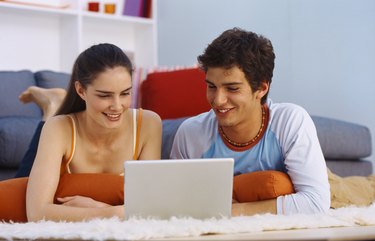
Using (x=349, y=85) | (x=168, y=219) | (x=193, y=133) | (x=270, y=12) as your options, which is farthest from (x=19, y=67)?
(x=168, y=219)

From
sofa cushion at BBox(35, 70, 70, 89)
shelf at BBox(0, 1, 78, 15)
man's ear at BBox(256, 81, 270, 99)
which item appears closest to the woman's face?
man's ear at BBox(256, 81, 270, 99)

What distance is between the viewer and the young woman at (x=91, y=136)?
2.08 metres

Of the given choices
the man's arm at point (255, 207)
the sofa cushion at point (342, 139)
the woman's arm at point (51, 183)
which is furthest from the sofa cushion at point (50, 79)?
the man's arm at point (255, 207)

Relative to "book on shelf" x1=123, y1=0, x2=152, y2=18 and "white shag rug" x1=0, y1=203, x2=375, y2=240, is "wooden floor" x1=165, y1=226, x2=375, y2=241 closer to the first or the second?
"white shag rug" x1=0, y1=203, x2=375, y2=240

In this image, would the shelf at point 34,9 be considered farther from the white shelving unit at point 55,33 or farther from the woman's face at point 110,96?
the woman's face at point 110,96

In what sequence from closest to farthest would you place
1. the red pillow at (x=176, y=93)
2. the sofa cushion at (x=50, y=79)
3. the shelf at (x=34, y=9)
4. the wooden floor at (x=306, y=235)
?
the wooden floor at (x=306, y=235) < the red pillow at (x=176, y=93) < the sofa cushion at (x=50, y=79) < the shelf at (x=34, y=9)

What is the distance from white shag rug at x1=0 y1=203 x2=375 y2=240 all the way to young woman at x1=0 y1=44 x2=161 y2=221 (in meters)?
0.23

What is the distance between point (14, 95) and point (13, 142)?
0.70 m

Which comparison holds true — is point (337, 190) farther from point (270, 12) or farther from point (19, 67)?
point (19, 67)

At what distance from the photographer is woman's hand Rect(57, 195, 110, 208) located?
2086 mm

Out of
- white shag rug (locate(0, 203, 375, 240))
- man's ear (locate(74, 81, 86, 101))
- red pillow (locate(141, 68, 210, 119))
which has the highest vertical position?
man's ear (locate(74, 81, 86, 101))

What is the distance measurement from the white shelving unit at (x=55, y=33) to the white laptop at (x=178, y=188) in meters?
3.03

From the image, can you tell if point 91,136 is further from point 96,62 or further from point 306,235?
point 306,235

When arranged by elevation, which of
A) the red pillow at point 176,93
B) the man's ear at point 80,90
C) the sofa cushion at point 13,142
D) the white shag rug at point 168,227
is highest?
the man's ear at point 80,90
